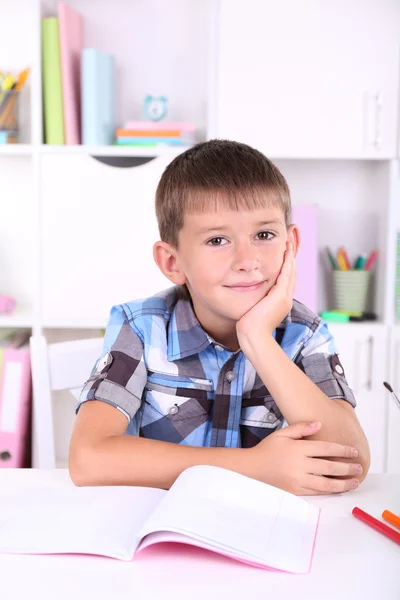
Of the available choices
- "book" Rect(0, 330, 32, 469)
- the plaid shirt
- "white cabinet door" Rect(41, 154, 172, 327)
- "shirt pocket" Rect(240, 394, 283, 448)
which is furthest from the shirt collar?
"book" Rect(0, 330, 32, 469)

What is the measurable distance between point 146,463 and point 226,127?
1.47 meters

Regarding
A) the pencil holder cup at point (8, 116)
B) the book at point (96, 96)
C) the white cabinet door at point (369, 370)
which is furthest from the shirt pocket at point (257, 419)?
the pencil holder cup at point (8, 116)

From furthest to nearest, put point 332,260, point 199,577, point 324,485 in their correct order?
point 332,260
point 324,485
point 199,577

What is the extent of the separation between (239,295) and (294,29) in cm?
131

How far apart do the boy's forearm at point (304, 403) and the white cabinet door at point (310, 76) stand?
126 centimetres

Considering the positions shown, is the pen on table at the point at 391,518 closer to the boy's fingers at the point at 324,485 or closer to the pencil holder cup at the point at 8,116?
the boy's fingers at the point at 324,485

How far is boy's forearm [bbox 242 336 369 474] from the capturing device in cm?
100

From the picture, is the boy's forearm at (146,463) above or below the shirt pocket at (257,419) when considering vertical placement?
above

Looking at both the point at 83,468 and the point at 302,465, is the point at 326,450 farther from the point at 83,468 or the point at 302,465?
the point at 83,468

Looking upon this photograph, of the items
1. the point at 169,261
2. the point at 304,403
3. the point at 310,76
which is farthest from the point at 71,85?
the point at 304,403

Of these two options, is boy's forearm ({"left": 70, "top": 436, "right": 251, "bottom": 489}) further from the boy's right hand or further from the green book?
the green book

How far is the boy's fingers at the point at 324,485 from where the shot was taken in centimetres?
86

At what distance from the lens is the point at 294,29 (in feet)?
7.00

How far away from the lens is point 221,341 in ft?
4.08
